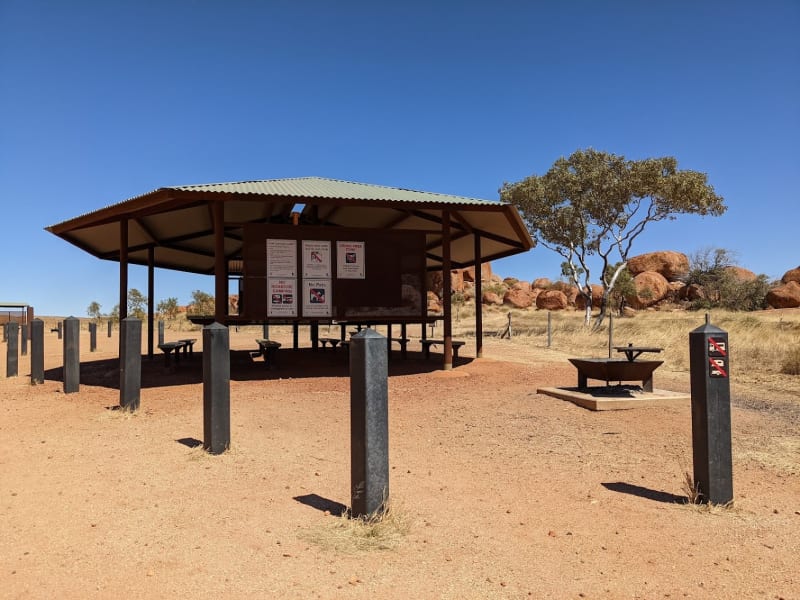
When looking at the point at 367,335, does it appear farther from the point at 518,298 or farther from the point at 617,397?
the point at 518,298

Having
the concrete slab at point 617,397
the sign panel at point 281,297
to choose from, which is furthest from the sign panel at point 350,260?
the concrete slab at point 617,397

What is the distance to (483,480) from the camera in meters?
5.02

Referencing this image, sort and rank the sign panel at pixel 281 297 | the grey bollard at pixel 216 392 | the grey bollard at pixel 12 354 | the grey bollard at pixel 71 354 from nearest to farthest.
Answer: the grey bollard at pixel 216 392
the grey bollard at pixel 71 354
the sign panel at pixel 281 297
the grey bollard at pixel 12 354

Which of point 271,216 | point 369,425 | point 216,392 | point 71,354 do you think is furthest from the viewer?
point 271,216

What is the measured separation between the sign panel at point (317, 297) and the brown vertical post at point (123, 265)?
13.0 ft

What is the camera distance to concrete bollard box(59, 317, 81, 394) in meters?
9.48

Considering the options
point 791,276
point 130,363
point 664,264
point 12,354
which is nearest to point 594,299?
point 664,264

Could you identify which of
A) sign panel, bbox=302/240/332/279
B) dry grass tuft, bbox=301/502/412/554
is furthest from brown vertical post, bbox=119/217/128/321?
dry grass tuft, bbox=301/502/412/554

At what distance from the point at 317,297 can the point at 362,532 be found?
9.01m

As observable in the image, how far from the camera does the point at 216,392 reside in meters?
5.68

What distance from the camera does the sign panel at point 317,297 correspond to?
1223 cm

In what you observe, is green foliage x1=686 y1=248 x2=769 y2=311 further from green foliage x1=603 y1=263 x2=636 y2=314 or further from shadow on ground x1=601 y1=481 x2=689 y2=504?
shadow on ground x1=601 y1=481 x2=689 y2=504

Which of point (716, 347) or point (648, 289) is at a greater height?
point (648, 289)

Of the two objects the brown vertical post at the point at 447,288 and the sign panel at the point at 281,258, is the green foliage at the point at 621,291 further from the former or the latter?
the sign panel at the point at 281,258
